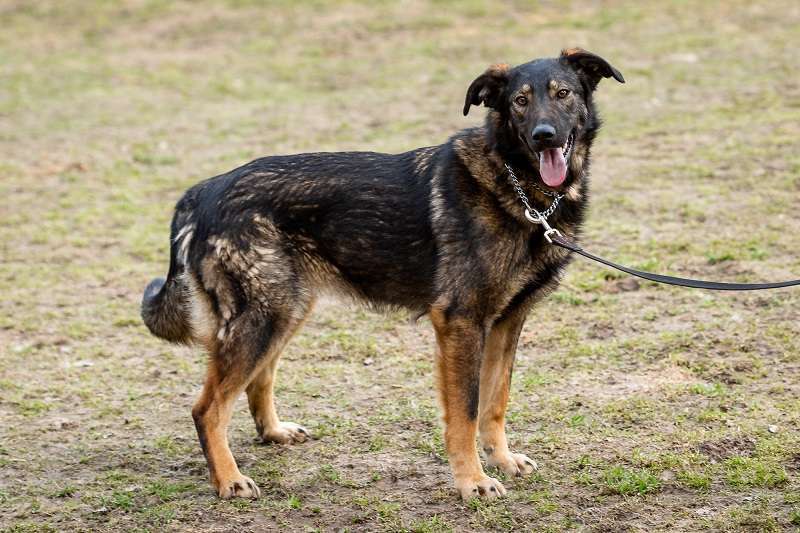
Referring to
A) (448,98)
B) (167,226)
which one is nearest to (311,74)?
(448,98)

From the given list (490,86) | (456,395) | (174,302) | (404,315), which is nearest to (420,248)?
(456,395)

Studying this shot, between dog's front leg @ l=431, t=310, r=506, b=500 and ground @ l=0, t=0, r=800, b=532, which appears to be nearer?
dog's front leg @ l=431, t=310, r=506, b=500

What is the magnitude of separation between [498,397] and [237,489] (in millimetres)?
1465

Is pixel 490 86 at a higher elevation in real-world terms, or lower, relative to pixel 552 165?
higher

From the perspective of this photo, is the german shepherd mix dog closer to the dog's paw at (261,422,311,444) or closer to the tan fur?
the tan fur

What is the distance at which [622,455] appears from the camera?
560 cm

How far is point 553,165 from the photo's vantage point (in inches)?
204

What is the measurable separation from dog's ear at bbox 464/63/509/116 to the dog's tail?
1.66m

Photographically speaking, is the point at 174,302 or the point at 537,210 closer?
the point at 537,210

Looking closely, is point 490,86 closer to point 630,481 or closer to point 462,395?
point 462,395

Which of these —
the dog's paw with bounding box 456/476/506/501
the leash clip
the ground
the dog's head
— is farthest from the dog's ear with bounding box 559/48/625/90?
the dog's paw with bounding box 456/476/506/501

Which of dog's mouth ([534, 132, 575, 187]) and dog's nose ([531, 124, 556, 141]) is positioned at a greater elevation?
dog's nose ([531, 124, 556, 141])

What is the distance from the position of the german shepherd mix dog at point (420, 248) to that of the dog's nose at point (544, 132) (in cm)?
1

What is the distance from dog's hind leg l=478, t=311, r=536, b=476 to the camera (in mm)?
5555
